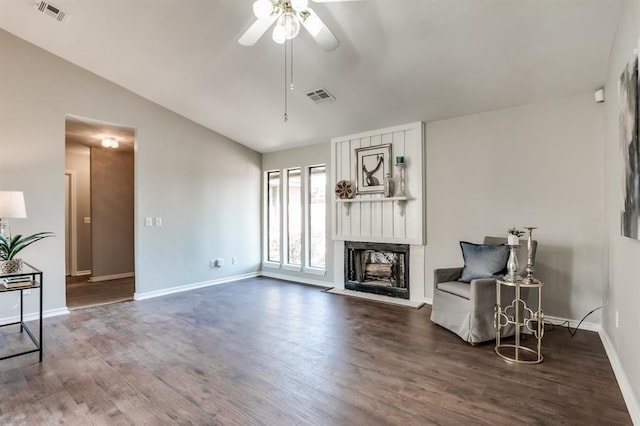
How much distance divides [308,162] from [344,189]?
1064 millimetres

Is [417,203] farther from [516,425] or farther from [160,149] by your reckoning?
[160,149]

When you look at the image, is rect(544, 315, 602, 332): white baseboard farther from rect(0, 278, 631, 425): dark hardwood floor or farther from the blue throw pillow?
the blue throw pillow

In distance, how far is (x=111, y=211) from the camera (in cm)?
625

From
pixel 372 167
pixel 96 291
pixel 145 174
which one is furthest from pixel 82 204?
pixel 372 167

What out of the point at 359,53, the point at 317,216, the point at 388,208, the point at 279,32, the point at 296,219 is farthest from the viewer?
the point at 296,219

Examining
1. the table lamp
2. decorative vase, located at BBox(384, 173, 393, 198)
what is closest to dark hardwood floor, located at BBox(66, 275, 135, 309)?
the table lamp

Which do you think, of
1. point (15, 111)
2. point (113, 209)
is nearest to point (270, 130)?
point (15, 111)

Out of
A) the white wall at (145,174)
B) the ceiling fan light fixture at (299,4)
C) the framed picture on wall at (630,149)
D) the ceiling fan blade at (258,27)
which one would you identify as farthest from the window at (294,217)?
the framed picture on wall at (630,149)

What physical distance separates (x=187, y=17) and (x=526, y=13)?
294cm

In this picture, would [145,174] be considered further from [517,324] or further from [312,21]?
[517,324]

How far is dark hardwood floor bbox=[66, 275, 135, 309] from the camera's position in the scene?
4.48 metres

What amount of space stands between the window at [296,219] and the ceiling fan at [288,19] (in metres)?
3.24

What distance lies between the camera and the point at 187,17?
3.04 meters

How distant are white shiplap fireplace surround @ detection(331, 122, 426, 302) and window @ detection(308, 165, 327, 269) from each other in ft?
1.22
